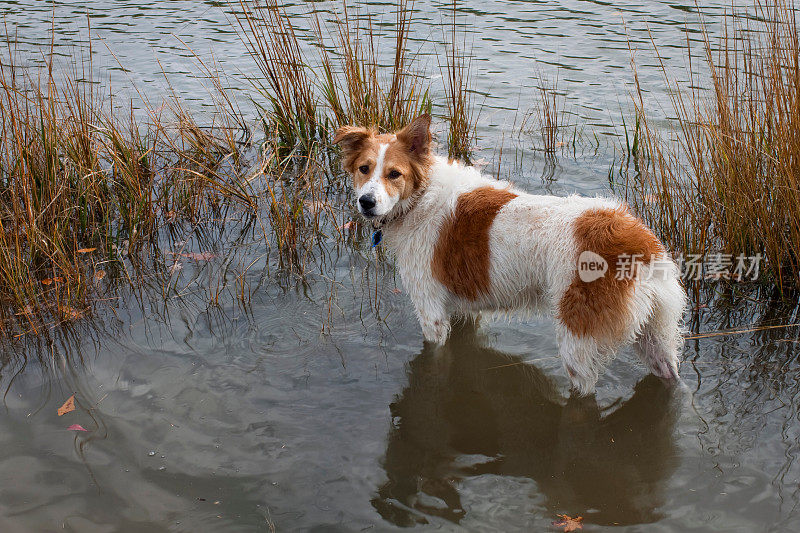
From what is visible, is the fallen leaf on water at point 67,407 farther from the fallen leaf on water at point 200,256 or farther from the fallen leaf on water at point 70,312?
the fallen leaf on water at point 200,256

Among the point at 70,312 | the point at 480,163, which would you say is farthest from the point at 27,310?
the point at 480,163

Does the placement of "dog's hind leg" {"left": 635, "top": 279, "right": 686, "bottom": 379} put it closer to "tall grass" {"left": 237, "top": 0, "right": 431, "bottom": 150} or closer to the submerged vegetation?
A: the submerged vegetation

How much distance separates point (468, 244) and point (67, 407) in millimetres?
2677

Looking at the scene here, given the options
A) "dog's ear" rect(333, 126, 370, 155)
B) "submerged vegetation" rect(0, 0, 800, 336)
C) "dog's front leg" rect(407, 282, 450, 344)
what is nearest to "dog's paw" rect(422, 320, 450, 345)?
"dog's front leg" rect(407, 282, 450, 344)

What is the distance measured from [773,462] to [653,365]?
83 cm

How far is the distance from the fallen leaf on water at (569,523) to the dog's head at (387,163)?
207 cm

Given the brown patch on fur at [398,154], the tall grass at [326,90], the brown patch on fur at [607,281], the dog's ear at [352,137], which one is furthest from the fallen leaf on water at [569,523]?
the tall grass at [326,90]

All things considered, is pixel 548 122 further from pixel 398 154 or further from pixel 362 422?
pixel 362 422

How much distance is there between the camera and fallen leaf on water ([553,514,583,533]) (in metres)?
3.13

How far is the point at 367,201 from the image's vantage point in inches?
159

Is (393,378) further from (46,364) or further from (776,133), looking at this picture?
(776,133)

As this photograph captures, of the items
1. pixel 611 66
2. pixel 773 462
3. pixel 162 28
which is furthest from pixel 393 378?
pixel 162 28

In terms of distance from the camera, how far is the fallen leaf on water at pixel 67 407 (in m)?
3.87

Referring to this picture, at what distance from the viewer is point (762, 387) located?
3959 millimetres
